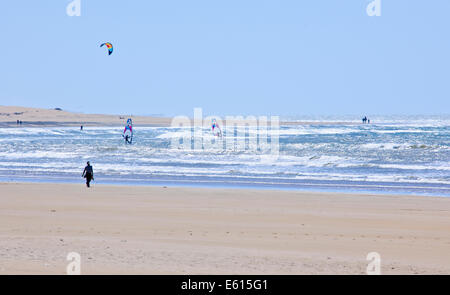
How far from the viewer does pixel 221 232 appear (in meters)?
10.2

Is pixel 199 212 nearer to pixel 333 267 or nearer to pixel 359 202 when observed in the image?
pixel 359 202

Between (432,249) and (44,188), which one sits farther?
(44,188)

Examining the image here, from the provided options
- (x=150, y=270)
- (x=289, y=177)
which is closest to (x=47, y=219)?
(x=150, y=270)

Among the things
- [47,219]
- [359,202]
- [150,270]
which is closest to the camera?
[150,270]

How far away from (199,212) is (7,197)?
207 inches

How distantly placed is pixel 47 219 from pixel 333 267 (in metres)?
6.02

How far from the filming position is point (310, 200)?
50.2 feet

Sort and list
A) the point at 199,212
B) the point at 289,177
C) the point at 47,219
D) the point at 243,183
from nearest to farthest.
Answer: the point at 47,219 < the point at 199,212 < the point at 243,183 < the point at 289,177
